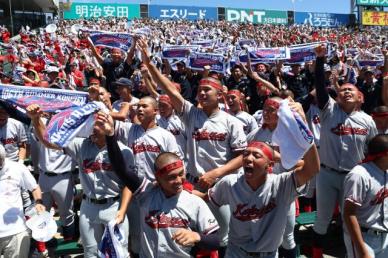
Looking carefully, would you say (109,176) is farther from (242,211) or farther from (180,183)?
(242,211)

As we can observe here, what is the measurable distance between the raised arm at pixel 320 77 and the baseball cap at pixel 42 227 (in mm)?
3167

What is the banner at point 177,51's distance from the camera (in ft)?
34.1

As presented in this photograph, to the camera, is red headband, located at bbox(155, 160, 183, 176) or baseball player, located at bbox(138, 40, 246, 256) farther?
baseball player, located at bbox(138, 40, 246, 256)

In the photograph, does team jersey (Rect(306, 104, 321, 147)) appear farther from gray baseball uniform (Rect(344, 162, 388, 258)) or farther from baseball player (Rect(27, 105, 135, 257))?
baseball player (Rect(27, 105, 135, 257))

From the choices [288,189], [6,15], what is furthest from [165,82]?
[6,15]

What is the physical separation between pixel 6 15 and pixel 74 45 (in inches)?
776

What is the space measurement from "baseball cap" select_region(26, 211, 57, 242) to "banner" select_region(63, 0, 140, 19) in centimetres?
3768

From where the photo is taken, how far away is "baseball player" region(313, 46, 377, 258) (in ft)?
16.9

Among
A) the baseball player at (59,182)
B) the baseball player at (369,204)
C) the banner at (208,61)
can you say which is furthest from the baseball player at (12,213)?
the banner at (208,61)

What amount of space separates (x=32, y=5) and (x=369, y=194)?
40.1 metres

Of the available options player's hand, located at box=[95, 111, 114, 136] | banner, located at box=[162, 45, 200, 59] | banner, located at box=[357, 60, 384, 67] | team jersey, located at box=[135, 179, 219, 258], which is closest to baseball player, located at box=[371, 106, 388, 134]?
team jersey, located at box=[135, 179, 219, 258]

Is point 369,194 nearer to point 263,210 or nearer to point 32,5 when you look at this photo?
point 263,210

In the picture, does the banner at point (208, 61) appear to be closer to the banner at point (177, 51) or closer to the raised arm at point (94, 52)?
the banner at point (177, 51)

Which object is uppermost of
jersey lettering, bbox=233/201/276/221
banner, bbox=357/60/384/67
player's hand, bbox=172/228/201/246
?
banner, bbox=357/60/384/67
